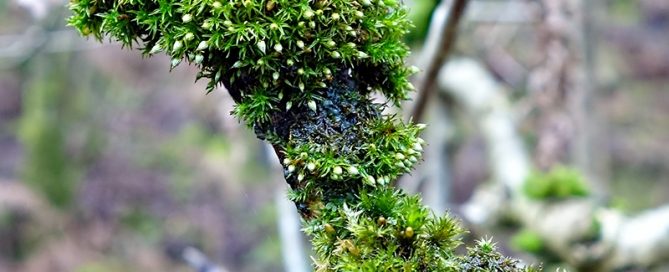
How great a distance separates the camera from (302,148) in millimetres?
1122

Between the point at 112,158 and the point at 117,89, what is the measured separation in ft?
6.72

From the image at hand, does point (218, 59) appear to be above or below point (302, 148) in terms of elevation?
above

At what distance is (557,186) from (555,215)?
167 millimetres

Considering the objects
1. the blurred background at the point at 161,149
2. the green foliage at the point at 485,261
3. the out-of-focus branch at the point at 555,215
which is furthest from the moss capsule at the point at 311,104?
the blurred background at the point at 161,149

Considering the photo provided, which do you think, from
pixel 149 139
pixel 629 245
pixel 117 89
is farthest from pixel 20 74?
pixel 629 245

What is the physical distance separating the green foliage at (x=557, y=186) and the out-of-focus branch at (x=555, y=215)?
1.9 inches

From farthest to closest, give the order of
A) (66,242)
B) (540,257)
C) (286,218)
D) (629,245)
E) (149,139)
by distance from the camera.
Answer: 1. (149,139)
2. (66,242)
3. (286,218)
4. (540,257)
5. (629,245)

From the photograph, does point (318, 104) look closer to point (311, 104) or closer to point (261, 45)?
point (311, 104)

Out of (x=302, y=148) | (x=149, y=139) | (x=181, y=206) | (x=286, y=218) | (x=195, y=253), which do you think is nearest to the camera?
(x=302, y=148)

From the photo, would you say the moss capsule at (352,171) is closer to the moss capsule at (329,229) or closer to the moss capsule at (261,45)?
the moss capsule at (329,229)

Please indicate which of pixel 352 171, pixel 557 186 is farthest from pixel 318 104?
pixel 557 186

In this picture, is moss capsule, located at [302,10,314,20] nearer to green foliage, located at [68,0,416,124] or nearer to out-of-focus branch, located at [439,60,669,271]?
green foliage, located at [68,0,416,124]

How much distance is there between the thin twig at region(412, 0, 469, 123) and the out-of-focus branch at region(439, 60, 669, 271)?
102 cm

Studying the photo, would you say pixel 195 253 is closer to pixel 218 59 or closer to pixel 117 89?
pixel 218 59
